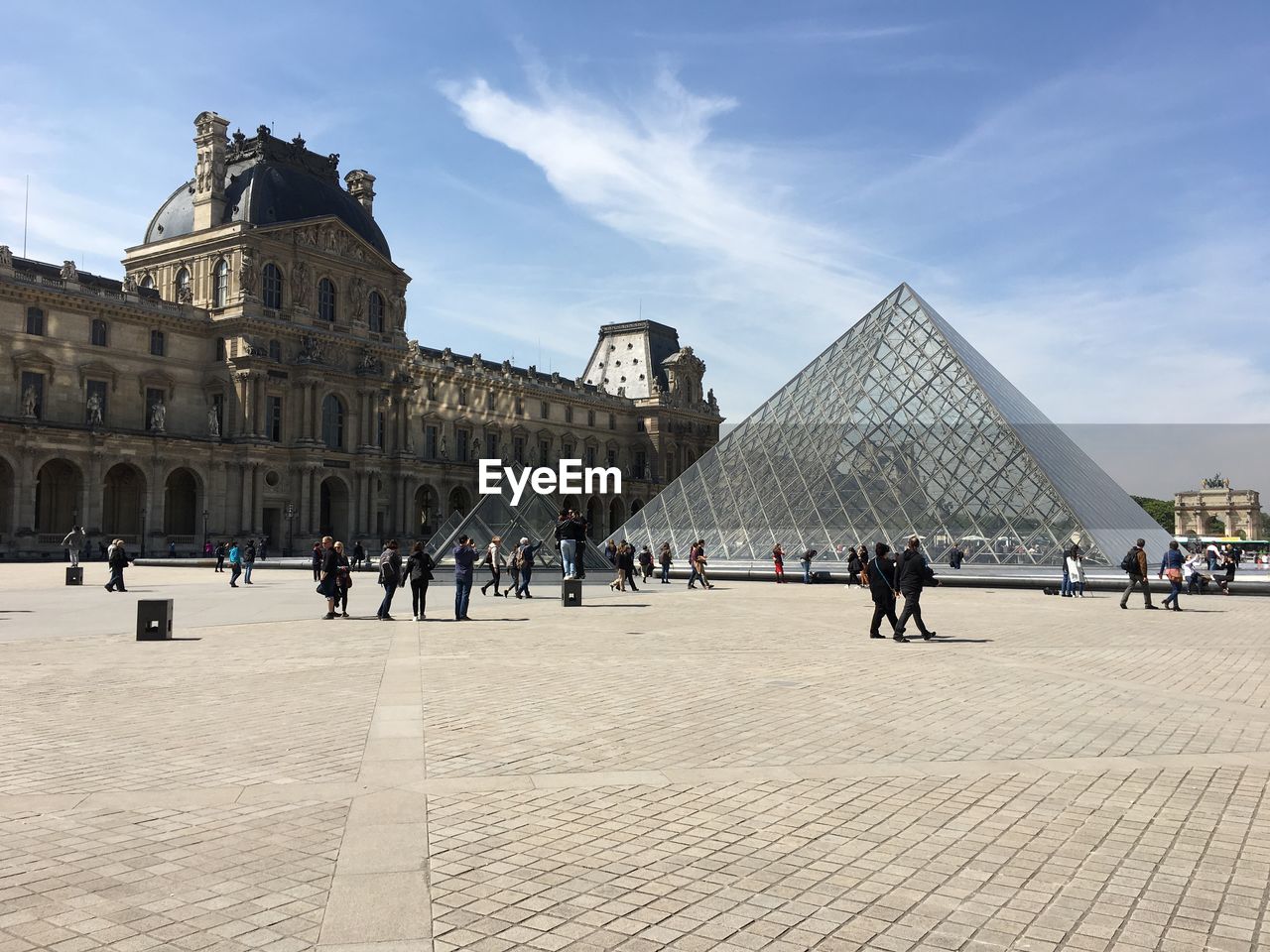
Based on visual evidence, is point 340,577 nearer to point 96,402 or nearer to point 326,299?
point 96,402

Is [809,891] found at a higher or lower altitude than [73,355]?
lower

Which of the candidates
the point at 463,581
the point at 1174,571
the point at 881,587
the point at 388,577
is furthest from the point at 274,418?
the point at 881,587

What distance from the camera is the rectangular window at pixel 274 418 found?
5562 centimetres

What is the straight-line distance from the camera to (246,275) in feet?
177

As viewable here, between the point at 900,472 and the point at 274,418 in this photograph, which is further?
the point at 274,418

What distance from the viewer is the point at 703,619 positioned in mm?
17141

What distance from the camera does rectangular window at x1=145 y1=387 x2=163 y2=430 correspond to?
52031 mm

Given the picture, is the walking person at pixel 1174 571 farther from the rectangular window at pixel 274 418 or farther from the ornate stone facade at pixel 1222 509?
the ornate stone facade at pixel 1222 509

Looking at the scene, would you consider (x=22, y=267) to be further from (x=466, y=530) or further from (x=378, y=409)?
(x=466, y=530)

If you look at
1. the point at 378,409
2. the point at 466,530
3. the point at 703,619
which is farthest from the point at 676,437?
the point at 703,619

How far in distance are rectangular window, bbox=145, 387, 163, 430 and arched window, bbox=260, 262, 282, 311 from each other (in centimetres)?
713

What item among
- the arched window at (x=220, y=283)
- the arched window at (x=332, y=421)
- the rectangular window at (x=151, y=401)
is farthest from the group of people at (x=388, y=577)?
the arched window at (x=332, y=421)

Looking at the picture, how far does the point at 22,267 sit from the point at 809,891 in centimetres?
5415

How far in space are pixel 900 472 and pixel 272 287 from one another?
122 feet
